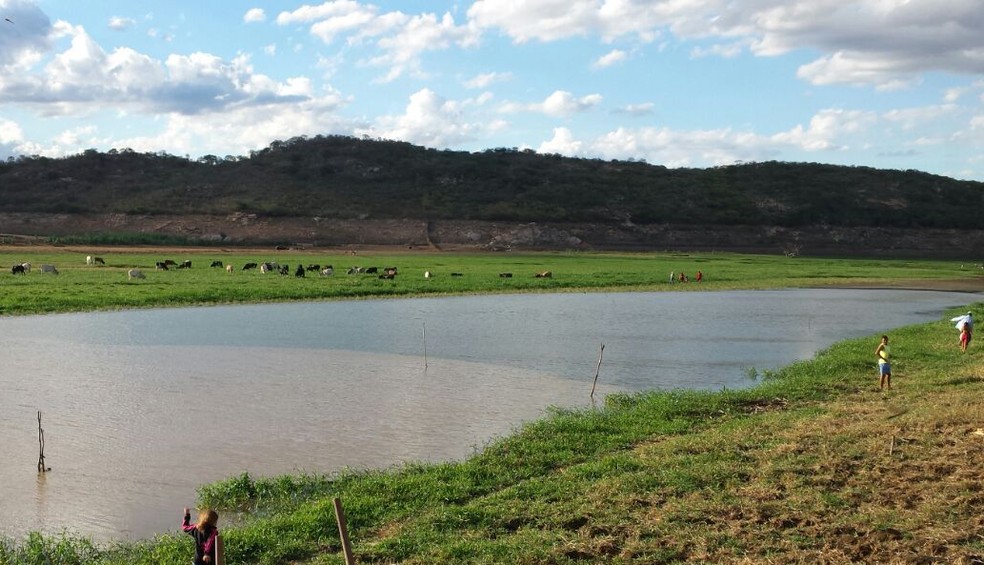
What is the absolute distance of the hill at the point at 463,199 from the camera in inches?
3418

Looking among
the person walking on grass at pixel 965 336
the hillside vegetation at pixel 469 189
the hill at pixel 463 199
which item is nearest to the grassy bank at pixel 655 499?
the person walking on grass at pixel 965 336

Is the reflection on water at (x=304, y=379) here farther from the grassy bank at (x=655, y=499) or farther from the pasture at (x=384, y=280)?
the pasture at (x=384, y=280)

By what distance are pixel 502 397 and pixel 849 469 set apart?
8606 millimetres

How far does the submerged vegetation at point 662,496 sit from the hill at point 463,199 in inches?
2766

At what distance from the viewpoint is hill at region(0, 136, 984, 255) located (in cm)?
8681

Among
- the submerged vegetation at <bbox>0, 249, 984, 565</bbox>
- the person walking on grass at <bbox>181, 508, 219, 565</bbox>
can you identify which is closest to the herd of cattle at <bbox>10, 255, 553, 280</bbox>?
the submerged vegetation at <bbox>0, 249, 984, 565</bbox>

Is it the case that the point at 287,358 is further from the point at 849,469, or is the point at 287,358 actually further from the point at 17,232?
the point at 17,232

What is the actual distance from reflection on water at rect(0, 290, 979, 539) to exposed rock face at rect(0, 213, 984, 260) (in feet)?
153

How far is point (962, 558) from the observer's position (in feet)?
25.6

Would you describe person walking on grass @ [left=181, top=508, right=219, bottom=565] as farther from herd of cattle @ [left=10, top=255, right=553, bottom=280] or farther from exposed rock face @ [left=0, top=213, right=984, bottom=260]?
exposed rock face @ [left=0, top=213, right=984, bottom=260]

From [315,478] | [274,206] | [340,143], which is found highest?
[340,143]

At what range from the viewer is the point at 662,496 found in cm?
991

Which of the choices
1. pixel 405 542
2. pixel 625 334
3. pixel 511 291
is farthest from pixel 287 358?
pixel 511 291

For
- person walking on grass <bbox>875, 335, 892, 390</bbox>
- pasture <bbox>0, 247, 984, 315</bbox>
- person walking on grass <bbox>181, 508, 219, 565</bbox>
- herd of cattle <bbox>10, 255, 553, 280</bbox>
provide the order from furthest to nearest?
1. herd of cattle <bbox>10, 255, 553, 280</bbox>
2. pasture <bbox>0, 247, 984, 315</bbox>
3. person walking on grass <bbox>875, 335, 892, 390</bbox>
4. person walking on grass <bbox>181, 508, 219, 565</bbox>
